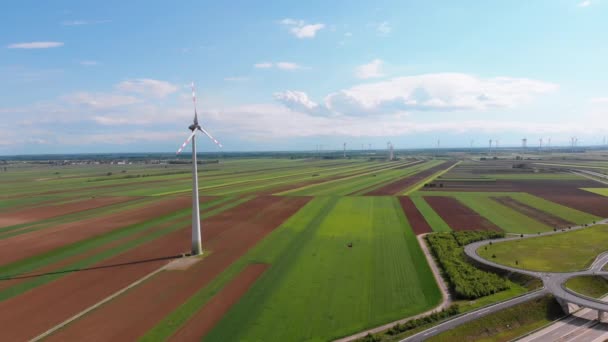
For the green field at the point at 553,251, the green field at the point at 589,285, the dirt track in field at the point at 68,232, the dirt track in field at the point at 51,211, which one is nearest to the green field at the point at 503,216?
the green field at the point at 553,251

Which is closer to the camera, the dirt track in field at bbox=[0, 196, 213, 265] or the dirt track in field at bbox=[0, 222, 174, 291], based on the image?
the dirt track in field at bbox=[0, 222, 174, 291]

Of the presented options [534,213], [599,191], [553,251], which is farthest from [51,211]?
[599,191]

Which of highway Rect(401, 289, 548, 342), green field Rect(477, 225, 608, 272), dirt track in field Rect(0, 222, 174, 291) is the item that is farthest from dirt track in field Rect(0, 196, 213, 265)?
green field Rect(477, 225, 608, 272)

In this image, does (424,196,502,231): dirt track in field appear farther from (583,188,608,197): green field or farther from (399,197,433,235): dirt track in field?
(583,188,608,197): green field

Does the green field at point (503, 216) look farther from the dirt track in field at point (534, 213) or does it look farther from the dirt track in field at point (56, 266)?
the dirt track in field at point (56, 266)

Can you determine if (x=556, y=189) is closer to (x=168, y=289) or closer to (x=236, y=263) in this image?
(x=236, y=263)

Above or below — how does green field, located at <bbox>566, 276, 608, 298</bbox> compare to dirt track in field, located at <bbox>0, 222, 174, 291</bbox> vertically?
below

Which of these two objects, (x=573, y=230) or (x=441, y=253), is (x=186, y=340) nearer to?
(x=441, y=253)
